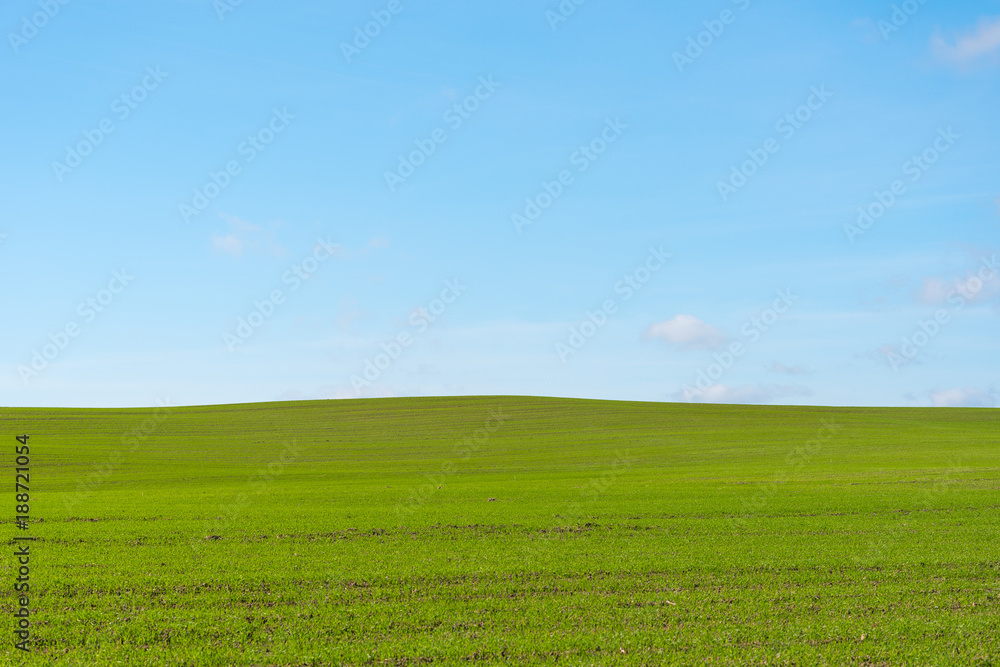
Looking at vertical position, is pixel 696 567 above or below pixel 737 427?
below

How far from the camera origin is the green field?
44.3 ft

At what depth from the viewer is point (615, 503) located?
3006cm

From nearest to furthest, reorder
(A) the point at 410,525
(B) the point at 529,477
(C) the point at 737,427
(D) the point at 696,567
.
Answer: (D) the point at 696,567 < (A) the point at 410,525 < (B) the point at 529,477 < (C) the point at 737,427

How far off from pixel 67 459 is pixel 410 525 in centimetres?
4100

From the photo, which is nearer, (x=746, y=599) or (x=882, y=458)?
(x=746, y=599)

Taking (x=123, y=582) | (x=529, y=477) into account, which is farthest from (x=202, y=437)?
(x=123, y=582)

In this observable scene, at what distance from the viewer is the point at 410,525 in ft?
81.0

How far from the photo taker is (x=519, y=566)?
61.5 ft

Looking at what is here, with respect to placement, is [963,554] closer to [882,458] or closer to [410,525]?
[410,525]

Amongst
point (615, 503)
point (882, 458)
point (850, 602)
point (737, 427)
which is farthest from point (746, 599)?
point (737, 427)

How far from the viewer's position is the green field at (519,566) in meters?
13.5

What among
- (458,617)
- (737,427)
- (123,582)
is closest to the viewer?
(458,617)

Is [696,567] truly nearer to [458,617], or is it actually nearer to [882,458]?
[458,617]

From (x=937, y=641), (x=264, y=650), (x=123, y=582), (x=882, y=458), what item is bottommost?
(x=937, y=641)
